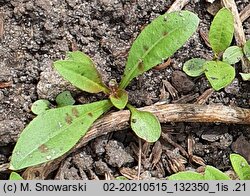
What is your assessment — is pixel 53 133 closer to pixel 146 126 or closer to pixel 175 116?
pixel 146 126

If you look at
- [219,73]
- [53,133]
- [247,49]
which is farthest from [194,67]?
[53,133]

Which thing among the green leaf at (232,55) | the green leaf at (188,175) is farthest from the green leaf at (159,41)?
the green leaf at (188,175)

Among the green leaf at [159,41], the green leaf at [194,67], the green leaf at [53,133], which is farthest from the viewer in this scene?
the green leaf at [194,67]

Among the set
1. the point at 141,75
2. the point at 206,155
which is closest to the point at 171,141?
the point at 206,155

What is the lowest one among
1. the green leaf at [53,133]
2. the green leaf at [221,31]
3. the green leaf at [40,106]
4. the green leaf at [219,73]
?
the green leaf at [53,133]

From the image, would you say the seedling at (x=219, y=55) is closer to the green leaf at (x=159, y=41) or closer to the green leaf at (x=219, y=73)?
the green leaf at (x=219, y=73)

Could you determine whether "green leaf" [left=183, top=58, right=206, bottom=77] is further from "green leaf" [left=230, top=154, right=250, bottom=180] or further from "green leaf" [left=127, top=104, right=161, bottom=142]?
"green leaf" [left=230, top=154, right=250, bottom=180]
